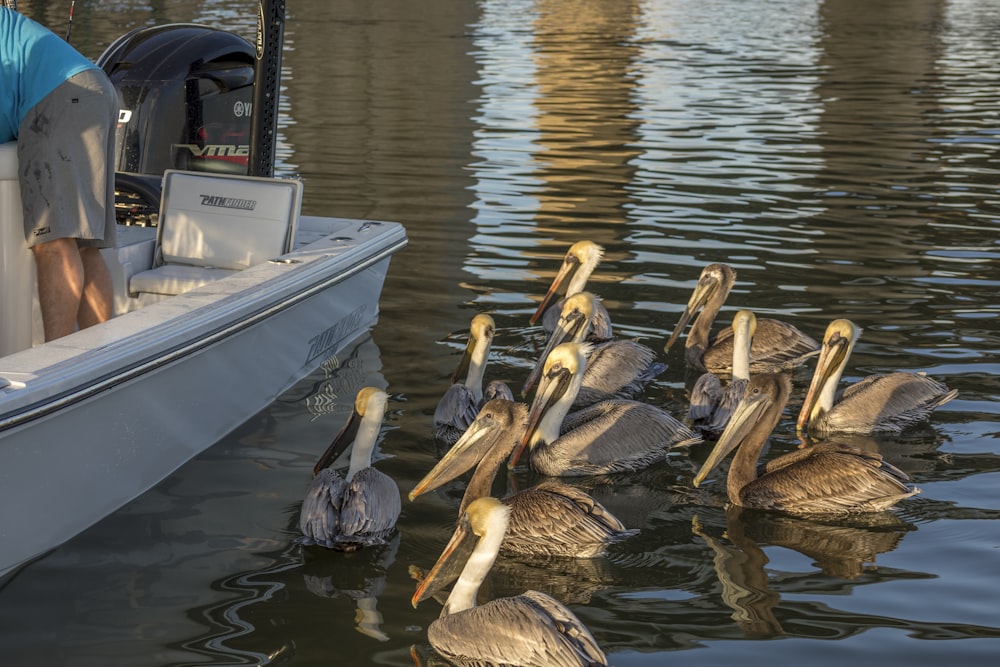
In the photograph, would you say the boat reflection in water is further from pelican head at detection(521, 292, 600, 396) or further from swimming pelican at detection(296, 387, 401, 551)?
pelican head at detection(521, 292, 600, 396)

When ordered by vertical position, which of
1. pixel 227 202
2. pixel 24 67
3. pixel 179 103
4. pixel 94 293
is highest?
pixel 24 67

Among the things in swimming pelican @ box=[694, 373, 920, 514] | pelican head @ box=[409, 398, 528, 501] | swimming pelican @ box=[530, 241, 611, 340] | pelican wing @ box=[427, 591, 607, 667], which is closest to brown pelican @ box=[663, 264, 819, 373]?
swimming pelican @ box=[530, 241, 611, 340]

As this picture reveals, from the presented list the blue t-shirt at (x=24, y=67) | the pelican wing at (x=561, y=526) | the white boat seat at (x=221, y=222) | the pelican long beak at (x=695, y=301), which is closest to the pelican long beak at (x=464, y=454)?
the pelican wing at (x=561, y=526)

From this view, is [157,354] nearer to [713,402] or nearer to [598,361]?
[598,361]

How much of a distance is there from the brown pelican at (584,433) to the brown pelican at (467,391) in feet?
1.03

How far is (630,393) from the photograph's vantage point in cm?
710

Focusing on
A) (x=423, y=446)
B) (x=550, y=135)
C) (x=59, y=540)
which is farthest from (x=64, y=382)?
(x=550, y=135)

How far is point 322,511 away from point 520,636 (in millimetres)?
1217

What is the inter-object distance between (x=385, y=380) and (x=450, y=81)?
522 inches

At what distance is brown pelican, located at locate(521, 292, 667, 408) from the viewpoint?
6926 millimetres

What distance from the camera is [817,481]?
5.38 metres

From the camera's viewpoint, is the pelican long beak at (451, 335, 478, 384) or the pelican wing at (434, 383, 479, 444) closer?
the pelican wing at (434, 383, 479, 444)

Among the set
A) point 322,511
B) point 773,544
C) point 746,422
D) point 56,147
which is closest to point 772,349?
point 746,422

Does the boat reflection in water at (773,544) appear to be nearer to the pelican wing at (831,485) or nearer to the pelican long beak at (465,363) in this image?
the pelican wing at (831,485)
